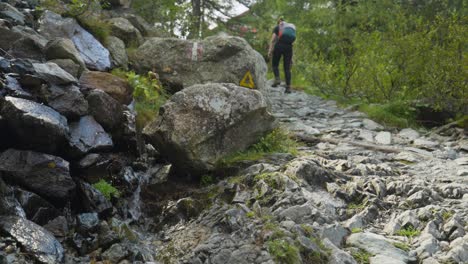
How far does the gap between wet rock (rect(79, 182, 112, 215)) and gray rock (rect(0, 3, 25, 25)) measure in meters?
5.69

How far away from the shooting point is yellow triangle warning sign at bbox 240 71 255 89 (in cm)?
1194

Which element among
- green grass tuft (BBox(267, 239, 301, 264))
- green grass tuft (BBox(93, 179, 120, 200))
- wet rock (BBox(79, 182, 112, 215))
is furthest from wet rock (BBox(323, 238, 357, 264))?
green grass tuft (BBox(93, 179, 120, 200))

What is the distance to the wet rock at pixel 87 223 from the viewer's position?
18.8ft

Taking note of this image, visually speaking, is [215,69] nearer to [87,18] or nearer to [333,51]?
[87,18]

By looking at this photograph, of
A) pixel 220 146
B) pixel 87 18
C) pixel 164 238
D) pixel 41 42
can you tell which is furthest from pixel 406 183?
pixel 87 18

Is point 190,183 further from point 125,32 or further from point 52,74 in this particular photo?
point 125,32

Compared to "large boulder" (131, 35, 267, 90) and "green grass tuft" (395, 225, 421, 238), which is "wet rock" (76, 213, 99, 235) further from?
"large boulder" (131, 35, 267, 90)

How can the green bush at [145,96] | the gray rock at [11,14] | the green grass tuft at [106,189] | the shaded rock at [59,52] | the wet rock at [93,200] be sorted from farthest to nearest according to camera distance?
the gray rock at [11,14] < the green bush at [145,96] < the shaded rock at [59,52] < the green grass tuft at [106,189] < the wet rock at [93,200]

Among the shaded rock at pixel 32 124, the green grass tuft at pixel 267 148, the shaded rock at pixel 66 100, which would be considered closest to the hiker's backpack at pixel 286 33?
the green grass tuft at pixel 267 148

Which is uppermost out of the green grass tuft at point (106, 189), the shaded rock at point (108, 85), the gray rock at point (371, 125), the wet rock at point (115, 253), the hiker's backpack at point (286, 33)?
the hiker's backpack at point (286, 33)

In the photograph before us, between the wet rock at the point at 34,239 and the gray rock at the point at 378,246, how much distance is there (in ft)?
11.2

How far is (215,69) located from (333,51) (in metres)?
10.6

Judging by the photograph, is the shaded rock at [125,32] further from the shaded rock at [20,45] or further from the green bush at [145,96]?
the shaded rock at [20,45]

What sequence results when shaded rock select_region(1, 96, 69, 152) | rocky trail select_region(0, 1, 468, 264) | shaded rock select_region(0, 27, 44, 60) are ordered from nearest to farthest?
→ rocky trail select_region(0, 1, 468, 264) → shaded rock select_region(1, 96, 69, 152) → shaded rock select_region(0, 27, 44, 60)
